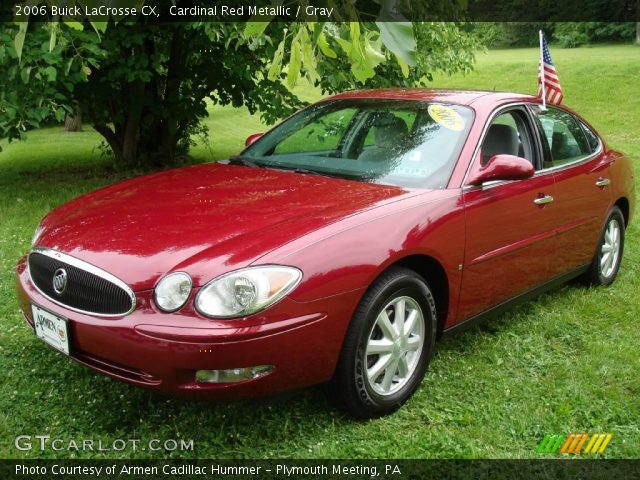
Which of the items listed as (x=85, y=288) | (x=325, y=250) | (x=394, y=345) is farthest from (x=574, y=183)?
(x=85, y=288)

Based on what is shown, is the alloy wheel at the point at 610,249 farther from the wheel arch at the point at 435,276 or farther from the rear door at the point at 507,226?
the wheel arch at the point at 435,276

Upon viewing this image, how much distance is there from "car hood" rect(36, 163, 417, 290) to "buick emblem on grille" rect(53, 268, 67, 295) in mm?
94

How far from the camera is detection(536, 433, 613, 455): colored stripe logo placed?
3018mm

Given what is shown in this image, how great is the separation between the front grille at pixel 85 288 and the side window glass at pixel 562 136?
112 inches

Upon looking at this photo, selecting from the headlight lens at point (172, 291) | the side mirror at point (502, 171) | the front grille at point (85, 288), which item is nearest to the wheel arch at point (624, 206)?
the side mirror at point (502, 171)

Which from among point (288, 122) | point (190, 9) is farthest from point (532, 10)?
point (288, 122)

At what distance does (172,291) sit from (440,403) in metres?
1.53

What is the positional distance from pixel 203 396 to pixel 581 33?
42.0 meters

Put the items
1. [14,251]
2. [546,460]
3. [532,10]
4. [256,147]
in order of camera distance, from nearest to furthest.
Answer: [546,460]
[256,147]
[14,251]
[532,10]

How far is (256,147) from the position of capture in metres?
4.38

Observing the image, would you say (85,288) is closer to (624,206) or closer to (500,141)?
(500,141)

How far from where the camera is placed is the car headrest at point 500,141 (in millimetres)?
4136

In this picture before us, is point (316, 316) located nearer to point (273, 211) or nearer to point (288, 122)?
point (273, 211)

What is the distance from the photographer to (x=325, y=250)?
2.79 metres
